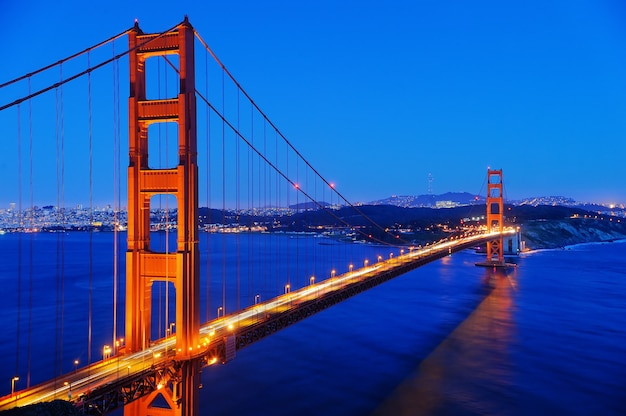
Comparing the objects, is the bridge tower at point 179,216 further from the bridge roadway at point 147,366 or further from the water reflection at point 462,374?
the water reflection at point 462,374

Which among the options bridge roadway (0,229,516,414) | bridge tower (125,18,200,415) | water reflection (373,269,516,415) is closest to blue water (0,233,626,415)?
water reflection (373,269,516,415)

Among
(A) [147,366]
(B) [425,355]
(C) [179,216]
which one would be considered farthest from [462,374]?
(C) [179,216]

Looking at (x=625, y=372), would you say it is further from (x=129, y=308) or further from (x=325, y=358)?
(x=129, y=308)

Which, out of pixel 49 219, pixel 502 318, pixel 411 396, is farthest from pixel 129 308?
pixel 49 219

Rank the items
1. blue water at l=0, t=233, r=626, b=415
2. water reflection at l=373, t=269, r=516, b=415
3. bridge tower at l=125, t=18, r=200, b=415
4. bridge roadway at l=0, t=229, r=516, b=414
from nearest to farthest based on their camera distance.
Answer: bridge roadway at l=0, t=229, r=516, b=414, bridge tower at l=125, t=18, r=200, b=415, water reflection at l=373, t=269, r=516, b=415, blue water at l=0, t=233, r=626, b=415

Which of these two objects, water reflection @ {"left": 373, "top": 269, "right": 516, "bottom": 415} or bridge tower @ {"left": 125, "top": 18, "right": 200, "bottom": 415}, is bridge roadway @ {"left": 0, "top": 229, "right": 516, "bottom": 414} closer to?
bridge tower @ {"left": 125, "top": 18, "right": 200, "bottom": 415}

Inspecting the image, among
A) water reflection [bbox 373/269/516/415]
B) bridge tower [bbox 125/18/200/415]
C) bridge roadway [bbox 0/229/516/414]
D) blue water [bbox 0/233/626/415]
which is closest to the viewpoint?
bridge roadway [bbox 0/229/516/414]
